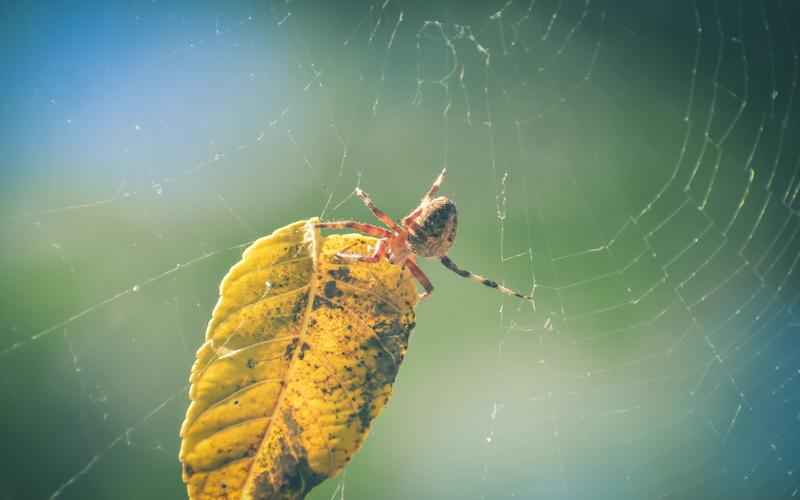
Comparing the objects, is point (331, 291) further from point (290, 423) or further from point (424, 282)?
point (424, 282)

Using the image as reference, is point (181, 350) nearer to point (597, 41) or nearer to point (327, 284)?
point (327, 284)

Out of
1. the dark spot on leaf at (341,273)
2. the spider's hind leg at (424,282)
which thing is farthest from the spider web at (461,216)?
the dark spot on leaf at (341,273)

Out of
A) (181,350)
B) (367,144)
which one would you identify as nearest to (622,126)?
(367,144)

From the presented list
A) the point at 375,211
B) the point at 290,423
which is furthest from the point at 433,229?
the point at 290,423

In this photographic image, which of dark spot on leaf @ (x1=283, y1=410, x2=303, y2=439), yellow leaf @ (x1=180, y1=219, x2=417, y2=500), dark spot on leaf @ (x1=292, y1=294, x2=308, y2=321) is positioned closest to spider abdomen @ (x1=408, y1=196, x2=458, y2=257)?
yellow leaf @ (x1=180, y1=219, x2=417, y2=500)

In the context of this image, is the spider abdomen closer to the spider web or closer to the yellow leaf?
the spider web
